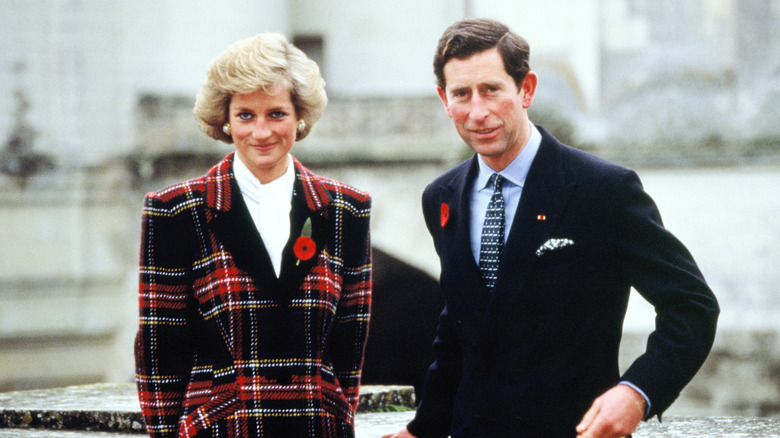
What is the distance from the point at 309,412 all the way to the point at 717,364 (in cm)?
959

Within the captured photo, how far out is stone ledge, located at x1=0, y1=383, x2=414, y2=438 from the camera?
4.02 metres

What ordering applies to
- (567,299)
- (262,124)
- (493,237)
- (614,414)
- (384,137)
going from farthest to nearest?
(384,137) < (262,124) < (493,237) < (567,299) < (614,414)

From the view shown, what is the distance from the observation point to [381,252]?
12.1 meters

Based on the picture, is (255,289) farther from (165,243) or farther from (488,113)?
(488,113)

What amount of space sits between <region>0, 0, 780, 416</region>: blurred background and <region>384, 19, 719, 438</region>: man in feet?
28.8

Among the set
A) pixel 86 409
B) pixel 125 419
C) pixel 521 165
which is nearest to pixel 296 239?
pixel 521 165

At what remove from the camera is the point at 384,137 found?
1124 centimetres

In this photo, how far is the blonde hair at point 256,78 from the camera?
94.7 inches

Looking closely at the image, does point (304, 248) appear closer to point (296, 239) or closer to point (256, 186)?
point (296, 239)

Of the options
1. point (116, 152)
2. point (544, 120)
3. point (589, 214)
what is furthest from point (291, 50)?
point (116, 152)

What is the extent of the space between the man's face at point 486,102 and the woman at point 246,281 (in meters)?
0.36

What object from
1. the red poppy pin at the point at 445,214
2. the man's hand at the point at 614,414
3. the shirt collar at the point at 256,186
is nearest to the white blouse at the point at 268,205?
the shirt collar at the point at 256,186

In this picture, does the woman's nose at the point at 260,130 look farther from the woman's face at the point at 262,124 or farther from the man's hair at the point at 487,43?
the man's hair at the point at 487,43

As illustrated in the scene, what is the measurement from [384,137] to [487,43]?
9.00 metres
